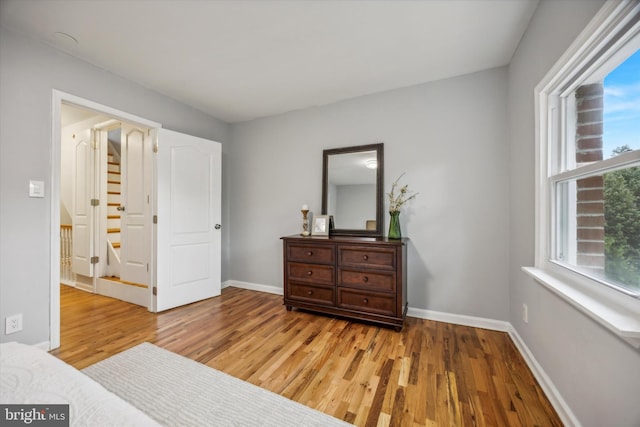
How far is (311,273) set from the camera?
272 centimetres

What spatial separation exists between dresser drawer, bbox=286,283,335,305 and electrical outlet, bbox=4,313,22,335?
2109mm

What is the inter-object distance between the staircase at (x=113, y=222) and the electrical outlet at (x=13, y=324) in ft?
5.67

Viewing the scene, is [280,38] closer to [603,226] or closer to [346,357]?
[603,226]

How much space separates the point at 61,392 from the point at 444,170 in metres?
2.87

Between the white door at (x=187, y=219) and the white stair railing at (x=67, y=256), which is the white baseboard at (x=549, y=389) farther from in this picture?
the white stair railing at (x=67, y=256)

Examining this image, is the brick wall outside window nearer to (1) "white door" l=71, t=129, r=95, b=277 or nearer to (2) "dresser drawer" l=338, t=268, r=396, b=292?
(2) "dresser drawer" l=338, t=268, r=396, b=292

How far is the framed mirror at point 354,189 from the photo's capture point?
9.23ft

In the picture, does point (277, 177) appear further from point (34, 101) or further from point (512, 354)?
point (512, 354)

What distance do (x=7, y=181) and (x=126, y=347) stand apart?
4.94 feet

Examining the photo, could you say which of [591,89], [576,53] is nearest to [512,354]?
[591,89]

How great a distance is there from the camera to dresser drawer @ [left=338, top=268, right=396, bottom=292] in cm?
234

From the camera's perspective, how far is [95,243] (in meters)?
3.53

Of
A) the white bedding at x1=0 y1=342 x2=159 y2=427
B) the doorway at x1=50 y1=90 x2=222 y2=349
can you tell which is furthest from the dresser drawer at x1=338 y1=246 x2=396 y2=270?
the white bedding at x1=0 y1=342 x2=159 y2=427

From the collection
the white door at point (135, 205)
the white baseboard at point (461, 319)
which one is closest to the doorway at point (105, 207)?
the white door at point (135, 205)
